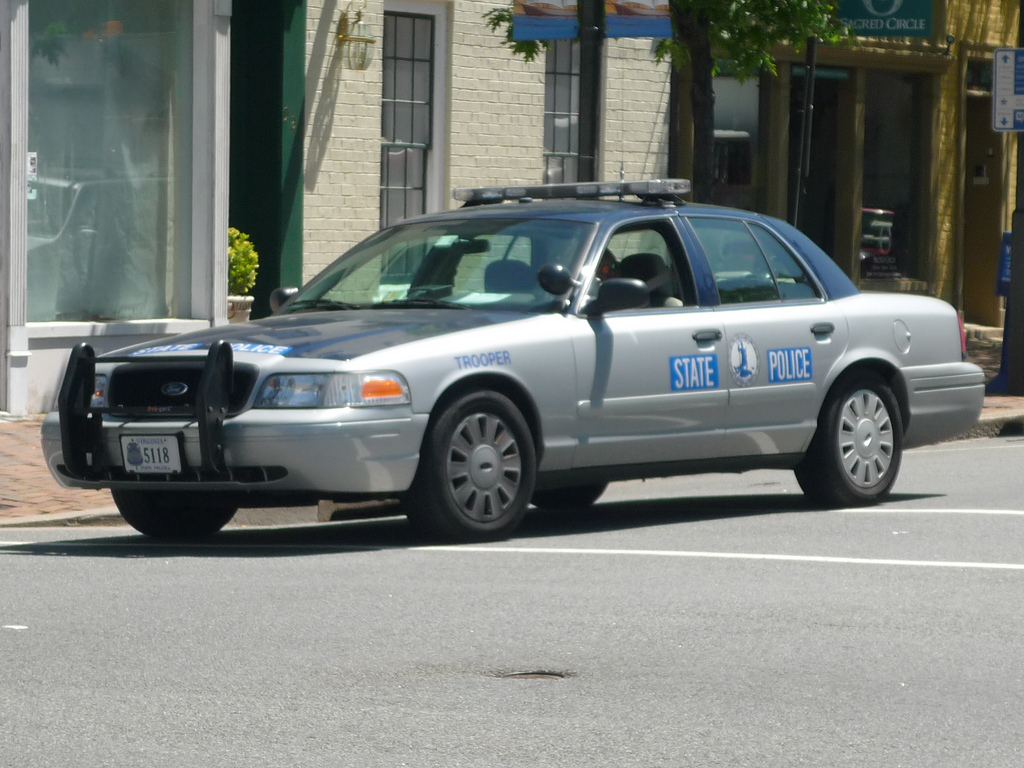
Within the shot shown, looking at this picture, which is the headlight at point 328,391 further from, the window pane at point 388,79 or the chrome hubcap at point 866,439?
the window pane at point 388,79

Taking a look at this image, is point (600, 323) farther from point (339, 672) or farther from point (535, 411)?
point (339, 672)

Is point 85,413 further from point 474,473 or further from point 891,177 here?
point 891,177

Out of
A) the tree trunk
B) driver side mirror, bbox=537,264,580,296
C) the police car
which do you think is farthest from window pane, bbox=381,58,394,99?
driver side mirror, bbox=537,264,580,296

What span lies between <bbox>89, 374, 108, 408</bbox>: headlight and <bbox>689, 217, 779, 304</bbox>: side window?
3122mm

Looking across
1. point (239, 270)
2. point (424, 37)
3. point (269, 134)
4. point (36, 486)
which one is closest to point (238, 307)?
point (239, 270)

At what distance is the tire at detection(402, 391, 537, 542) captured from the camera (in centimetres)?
856

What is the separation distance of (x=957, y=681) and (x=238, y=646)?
230cm

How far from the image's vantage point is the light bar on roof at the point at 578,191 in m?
10.0

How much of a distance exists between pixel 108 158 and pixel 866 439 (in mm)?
7710

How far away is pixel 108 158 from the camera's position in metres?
15.8

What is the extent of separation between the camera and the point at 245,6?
17562mm

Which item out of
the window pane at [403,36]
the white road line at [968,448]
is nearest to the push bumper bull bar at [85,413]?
the white road line at [968,448]

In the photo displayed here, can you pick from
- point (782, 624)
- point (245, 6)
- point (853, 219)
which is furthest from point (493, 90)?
point (782, 624)

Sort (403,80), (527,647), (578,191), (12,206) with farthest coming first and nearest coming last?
(403,80) → (12,206) → (578,191) → (527,647)
